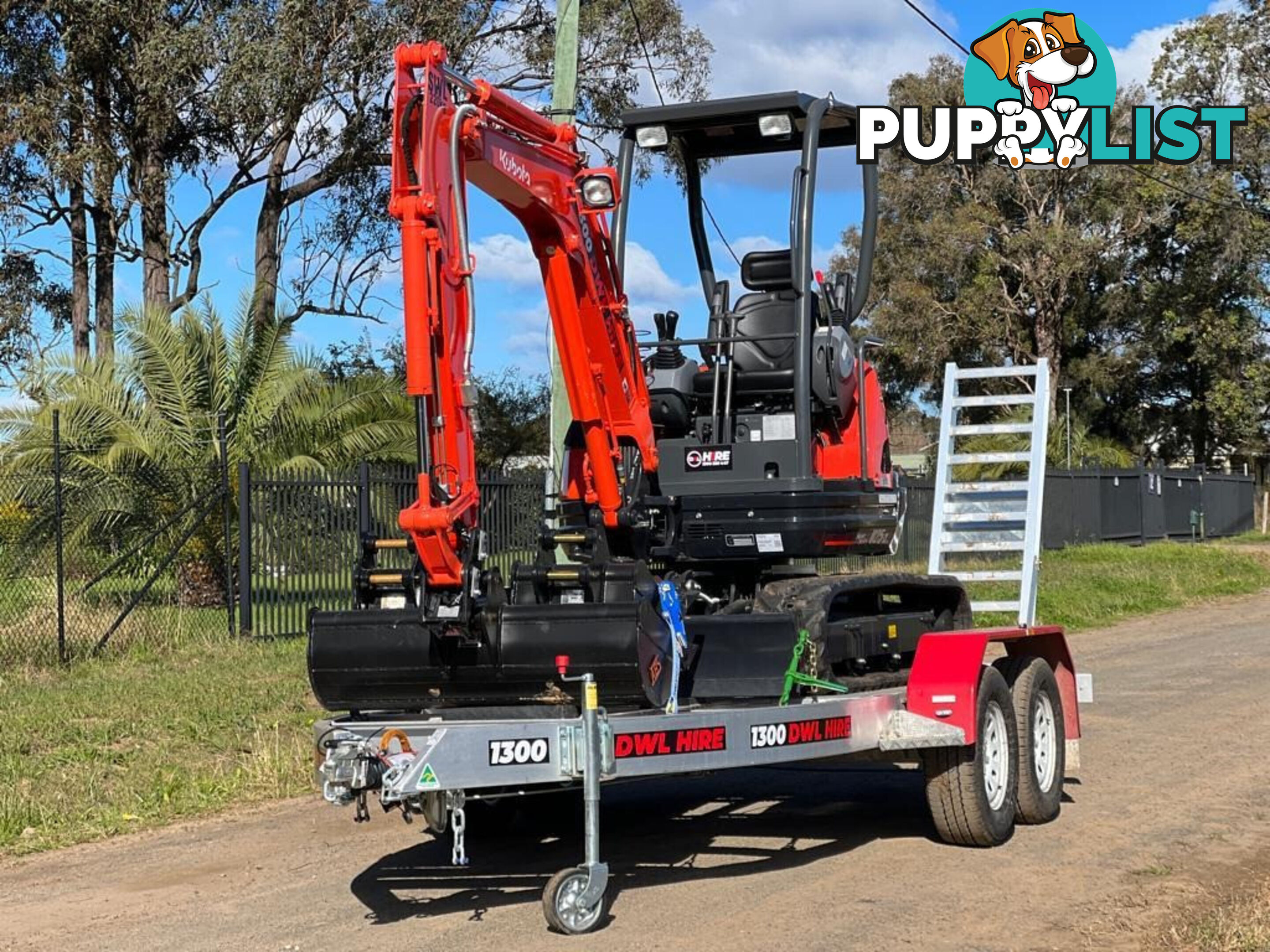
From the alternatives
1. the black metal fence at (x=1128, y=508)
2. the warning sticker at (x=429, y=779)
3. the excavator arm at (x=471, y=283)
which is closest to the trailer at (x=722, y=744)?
the warning sticker at (x=429, y=779)

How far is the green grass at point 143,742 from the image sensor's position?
32.3 feet

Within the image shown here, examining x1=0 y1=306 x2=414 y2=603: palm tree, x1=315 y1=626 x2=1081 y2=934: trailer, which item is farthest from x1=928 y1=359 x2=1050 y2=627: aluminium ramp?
x1=0 y1=306 x2=414 y2=603: palm tree

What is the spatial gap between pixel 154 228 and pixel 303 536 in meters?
11.8

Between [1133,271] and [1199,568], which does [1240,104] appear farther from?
[1199,568]

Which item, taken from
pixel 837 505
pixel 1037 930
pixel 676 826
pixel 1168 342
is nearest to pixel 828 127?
pixel 837 505

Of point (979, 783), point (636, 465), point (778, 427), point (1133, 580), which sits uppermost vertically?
point (778, 427)

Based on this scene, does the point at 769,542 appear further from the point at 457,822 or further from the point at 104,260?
the point at 104,260

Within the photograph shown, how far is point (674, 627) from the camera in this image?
7.68 m

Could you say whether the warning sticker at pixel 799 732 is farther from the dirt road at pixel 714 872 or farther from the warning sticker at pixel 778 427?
the warning sticker at pixel 778 427

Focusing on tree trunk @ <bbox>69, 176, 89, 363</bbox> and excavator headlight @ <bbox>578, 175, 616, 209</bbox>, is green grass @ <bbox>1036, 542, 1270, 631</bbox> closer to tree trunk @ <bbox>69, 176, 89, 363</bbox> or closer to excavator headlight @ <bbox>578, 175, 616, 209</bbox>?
excavator headlight @ <bbox>578, 175, 616, 209</bbox>

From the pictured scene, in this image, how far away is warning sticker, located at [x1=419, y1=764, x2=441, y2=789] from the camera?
654 cm

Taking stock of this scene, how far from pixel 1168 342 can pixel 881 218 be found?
9978 mm

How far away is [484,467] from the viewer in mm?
27734

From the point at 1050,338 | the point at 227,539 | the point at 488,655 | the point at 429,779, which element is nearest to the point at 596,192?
the point at 488,655
